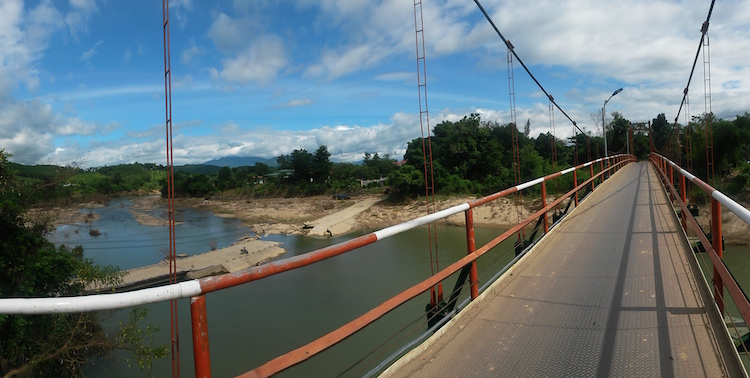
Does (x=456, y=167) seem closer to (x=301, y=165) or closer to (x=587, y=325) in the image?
(x=301, y=165)

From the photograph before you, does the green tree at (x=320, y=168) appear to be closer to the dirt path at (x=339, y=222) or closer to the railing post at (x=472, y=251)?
the dirt path at (x=339, y=222)

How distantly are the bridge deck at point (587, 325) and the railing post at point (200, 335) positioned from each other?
109cm

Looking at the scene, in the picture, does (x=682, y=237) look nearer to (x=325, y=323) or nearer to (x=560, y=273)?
(x=560, y=273)

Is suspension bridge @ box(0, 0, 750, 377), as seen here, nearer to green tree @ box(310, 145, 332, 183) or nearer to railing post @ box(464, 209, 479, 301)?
railing post @ box(464, 209, 479, 301)

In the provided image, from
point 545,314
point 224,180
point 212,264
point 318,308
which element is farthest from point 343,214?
point 224,180

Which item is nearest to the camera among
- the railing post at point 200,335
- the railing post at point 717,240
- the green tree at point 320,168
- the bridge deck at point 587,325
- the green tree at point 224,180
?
the railing post at point 200,335

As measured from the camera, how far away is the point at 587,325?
2.83m

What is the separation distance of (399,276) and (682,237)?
13.0 m

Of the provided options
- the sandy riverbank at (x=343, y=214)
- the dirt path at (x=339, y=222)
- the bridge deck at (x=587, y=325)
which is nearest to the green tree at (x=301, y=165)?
the sandy riverbank at (x=343, y=214)

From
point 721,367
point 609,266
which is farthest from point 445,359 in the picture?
point 609,266

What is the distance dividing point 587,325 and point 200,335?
239cm

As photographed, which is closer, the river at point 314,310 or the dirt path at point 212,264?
the river at point 314,310

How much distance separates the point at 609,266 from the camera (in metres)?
4.21

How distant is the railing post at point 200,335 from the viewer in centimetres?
146
